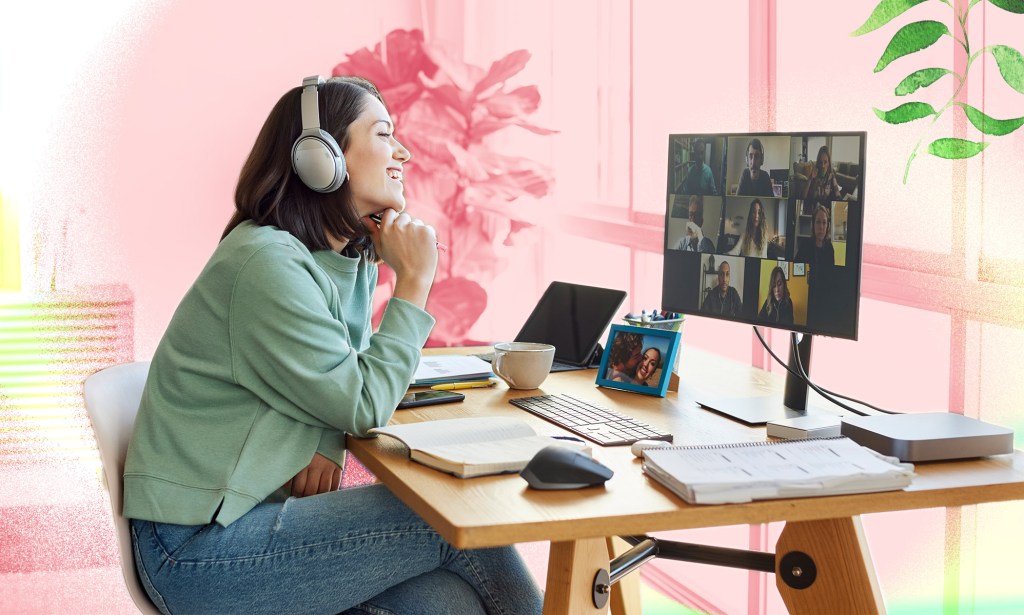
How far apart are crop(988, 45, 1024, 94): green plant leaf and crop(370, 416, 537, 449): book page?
0.91 metres

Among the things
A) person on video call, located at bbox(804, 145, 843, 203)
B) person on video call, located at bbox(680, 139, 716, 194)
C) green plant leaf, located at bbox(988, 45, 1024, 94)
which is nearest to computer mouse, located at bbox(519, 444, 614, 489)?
person on video call, located at bbox(804, 145, 843, 203)

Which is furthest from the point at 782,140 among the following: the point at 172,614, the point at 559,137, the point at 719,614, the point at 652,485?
the point at 559,137

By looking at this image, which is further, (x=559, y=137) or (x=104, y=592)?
(x=559, y=137)

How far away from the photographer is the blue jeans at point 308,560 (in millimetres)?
1389

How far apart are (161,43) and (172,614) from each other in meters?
2.17

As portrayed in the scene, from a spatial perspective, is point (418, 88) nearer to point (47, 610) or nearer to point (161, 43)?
point (161, 43)

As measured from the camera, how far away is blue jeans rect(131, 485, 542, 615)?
4.56 ft

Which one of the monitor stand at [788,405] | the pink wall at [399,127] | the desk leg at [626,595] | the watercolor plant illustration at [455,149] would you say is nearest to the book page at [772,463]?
the monitor stand at [788,405]

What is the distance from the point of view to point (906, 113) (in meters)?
1.71

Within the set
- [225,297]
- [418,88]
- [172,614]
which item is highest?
[418,88]

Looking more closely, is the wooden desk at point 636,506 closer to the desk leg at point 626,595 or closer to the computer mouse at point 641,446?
the computer mouse at point 641,446

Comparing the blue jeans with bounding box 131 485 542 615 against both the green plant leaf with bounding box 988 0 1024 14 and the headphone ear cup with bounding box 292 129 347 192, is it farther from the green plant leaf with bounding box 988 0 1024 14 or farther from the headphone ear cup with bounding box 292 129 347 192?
the green plant leaf with bounding box 988 0 1024 14

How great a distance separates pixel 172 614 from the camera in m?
1.47

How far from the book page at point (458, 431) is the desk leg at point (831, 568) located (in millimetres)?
402
